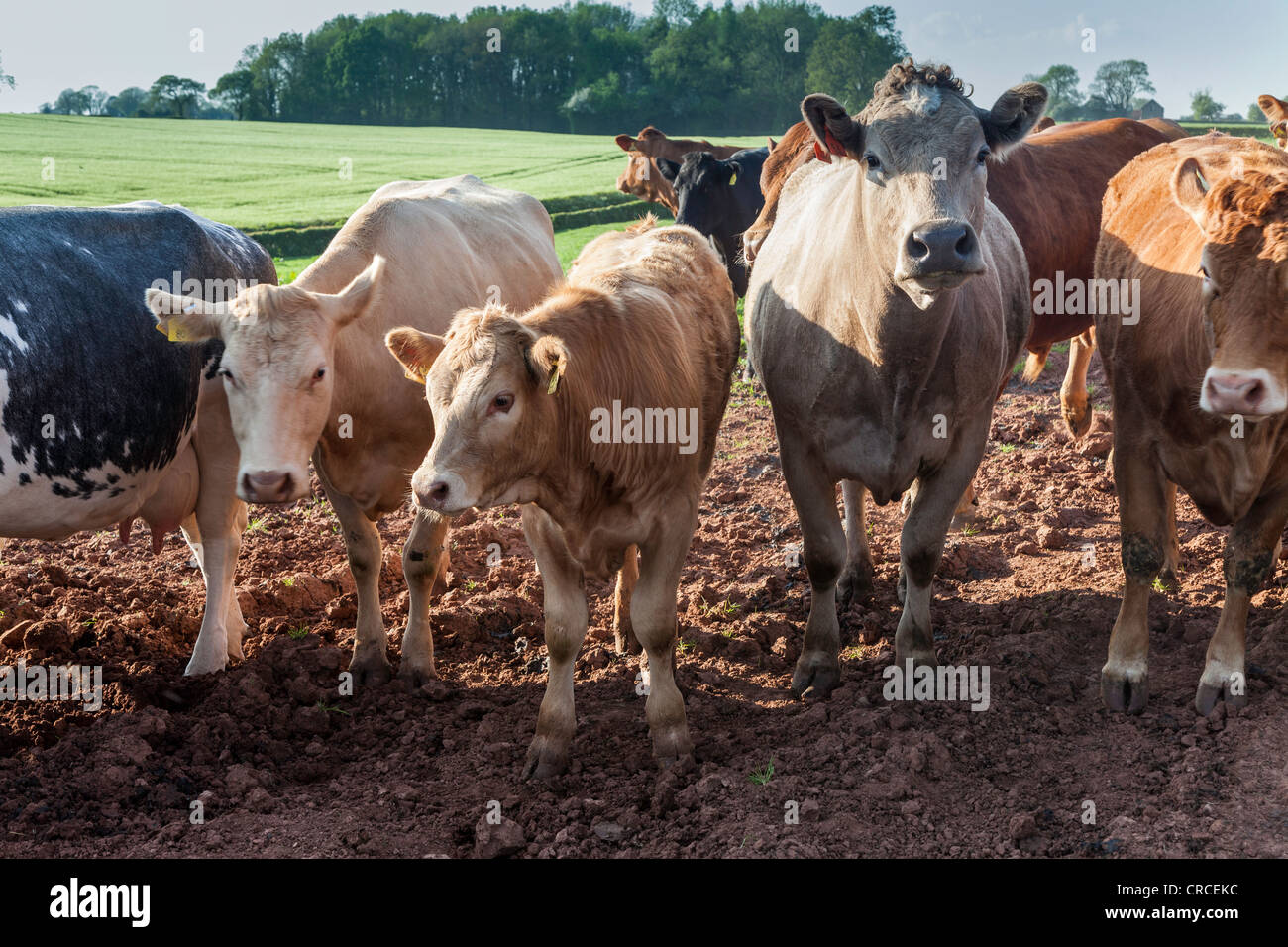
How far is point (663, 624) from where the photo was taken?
500 centimetres

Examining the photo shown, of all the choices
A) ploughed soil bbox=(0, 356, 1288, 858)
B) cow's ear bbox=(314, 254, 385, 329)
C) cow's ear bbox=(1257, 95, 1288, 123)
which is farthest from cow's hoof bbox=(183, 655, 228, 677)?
cow's ear bbox=(1257, 95, 1288, 123)

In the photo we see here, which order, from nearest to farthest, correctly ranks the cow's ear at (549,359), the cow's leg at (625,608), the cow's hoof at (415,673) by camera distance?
the cow's ear at (549,359) → the cow's hoof at (415,673) → the cow's leg at (625,608)

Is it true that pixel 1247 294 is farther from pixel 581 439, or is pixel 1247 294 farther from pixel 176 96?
pixel 176 96

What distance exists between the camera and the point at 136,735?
5254 millimetres

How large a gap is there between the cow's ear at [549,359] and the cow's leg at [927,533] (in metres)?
2.21

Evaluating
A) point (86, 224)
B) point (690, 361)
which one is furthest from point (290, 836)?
point (86, 224)

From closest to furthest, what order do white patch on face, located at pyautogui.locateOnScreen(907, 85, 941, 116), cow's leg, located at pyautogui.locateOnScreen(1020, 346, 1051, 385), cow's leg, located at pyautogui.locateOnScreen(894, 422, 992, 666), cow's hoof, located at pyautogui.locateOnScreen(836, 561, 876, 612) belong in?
white patch on face, located at pyautogui.locateOnScreen(907, 85, 941, 116) → cow's leg, located at pyautogui.locateOnScreen(894, 422, 992, 666) → cow's hoof, located at pyautogui.locateOnScreen(836, 561, 876, 612) → cow's leg, located at pyautogui.locateOnScreen(1020, 346, 1051, 385)

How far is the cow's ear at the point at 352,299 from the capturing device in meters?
5.29

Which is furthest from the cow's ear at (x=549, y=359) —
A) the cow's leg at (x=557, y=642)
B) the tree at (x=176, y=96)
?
the tree at (x=176, y=96)

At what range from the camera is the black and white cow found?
529 cm

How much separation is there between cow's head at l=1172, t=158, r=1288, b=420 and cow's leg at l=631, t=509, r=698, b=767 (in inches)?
84.6

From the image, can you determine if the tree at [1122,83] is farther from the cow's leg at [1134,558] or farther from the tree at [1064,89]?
the cow's leg at [1134,558]

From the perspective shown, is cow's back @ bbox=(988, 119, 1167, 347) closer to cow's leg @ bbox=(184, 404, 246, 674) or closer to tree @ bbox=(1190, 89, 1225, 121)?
cow's leg @ bbox=(184, 404, 246, 674)

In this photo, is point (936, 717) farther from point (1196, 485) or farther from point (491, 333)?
point (491, 333)
